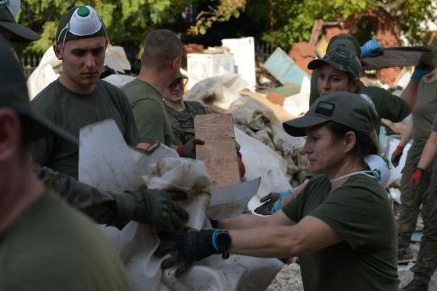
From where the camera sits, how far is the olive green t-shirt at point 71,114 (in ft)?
12.0

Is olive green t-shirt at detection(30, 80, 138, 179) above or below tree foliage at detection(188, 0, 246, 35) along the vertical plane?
above

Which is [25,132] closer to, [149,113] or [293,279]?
[149,113]

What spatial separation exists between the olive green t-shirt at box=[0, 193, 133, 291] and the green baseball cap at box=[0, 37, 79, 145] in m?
0.13

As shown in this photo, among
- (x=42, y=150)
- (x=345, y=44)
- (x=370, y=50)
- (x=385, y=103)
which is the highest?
(x=42, y=150)

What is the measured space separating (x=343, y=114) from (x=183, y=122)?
109 inches

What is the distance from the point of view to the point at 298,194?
362 centimetres

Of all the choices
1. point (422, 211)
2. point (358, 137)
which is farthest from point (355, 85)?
point (422, 211)

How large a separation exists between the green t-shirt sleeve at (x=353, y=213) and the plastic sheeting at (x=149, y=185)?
0.46 metres

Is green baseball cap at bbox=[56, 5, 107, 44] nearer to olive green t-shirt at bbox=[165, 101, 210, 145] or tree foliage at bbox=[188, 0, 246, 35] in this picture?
olive green t-shirt at bbox=[165, 101, 210, 145]

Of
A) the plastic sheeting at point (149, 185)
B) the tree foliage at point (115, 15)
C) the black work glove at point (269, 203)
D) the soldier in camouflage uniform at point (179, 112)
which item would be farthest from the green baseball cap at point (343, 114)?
the tree foliage at point (115, 15)

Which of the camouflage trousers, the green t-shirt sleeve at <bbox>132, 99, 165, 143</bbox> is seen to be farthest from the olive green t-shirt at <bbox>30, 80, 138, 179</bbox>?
the camouflage trousers

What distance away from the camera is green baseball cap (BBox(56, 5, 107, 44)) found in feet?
13.3

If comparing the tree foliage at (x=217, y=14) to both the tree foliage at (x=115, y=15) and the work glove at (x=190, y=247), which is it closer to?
the tree foliage at (x=115, y=15)

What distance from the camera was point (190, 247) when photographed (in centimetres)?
304
